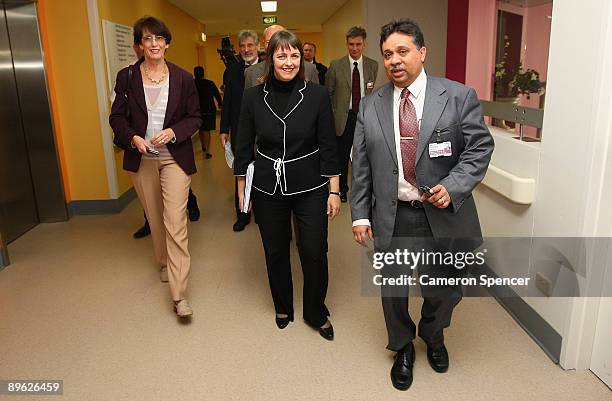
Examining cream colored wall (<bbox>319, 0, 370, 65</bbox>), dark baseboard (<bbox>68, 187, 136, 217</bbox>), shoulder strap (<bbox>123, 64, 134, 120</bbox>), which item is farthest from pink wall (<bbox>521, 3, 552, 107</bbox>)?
cream colored wall (<bbox>319, 0, 370, 65</bbox>)

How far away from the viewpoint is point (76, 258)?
4.41 meters

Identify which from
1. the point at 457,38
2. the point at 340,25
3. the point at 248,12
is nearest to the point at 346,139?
the point at 457,38

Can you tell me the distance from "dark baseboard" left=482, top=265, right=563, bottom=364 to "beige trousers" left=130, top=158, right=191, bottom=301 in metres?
2.06

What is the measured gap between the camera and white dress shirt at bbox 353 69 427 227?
2.25 meters

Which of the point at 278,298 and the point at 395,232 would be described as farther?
the point at 278,298

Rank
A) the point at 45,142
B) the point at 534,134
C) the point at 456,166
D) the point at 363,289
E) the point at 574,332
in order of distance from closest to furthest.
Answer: the point at 456,166 → the point at 574,332 → the point at 534,134 → the point at 363,289 → the point at 45,142

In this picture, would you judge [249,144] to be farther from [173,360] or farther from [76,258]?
[76,258]

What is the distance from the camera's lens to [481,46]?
406 cm

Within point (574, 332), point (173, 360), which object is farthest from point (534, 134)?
point (173, 360)

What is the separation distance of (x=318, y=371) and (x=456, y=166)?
1281 millimetres

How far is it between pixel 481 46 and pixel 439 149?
2278 millimetres

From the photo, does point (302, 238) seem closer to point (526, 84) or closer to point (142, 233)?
point (526, 84)

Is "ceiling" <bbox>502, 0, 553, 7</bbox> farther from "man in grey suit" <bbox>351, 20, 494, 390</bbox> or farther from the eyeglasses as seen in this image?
the eyeglasses

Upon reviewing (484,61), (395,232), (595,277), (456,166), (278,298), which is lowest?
(278,298)
